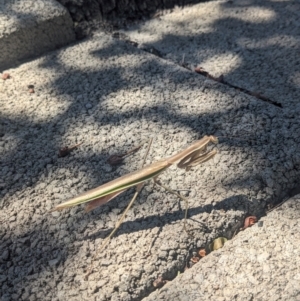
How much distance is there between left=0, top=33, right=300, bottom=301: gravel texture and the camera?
3.46ft

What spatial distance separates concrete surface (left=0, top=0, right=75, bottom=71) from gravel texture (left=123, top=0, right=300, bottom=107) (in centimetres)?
31

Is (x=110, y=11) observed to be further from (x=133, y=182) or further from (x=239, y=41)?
(x=133, y=182)

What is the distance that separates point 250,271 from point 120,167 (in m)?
0.49

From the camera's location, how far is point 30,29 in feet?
5.96

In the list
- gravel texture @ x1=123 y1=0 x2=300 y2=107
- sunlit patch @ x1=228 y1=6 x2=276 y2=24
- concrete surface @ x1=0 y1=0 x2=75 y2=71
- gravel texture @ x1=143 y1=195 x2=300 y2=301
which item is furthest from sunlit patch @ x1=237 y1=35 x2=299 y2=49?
gravel texture @ x1=143 y1=195 x2=300 y2=301

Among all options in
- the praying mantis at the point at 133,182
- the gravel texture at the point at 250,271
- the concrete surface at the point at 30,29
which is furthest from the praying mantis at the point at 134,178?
the concrete surface at the point at 30,29

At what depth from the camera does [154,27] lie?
2.06m

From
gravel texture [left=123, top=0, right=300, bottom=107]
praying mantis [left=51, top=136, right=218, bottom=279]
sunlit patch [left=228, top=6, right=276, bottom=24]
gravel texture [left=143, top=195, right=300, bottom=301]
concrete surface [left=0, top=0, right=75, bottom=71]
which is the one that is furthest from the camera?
sunlit patch [left=228, top=6, right=276, bottom=24]

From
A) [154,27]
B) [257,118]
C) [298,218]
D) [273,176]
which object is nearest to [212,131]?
[257,118]

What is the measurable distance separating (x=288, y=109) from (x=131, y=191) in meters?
0.62

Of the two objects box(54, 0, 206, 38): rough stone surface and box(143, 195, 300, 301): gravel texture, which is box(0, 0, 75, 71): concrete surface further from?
box(143, 195, 300, 301): gravel texture

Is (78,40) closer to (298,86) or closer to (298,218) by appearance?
(298,86)

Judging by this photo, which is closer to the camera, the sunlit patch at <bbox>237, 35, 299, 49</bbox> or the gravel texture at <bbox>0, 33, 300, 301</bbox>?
the gravel texture at <bbox>0, 33, 300, 301</bbox>

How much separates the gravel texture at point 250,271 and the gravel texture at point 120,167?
0.16 ft
